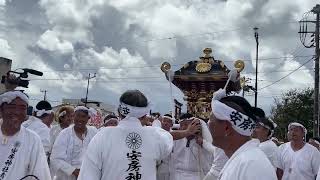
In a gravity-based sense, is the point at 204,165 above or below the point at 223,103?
below

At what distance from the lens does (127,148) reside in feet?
14.5

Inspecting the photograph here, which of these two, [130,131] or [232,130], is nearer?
[232,130]

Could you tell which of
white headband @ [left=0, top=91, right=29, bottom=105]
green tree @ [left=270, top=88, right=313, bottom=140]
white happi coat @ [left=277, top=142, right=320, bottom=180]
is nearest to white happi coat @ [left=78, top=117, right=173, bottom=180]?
white headband @ [left=0, top=91, right=29, bottom=105]

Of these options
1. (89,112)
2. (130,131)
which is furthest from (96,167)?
(89,112)

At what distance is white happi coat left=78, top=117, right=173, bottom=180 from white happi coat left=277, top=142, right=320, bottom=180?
13.2ft

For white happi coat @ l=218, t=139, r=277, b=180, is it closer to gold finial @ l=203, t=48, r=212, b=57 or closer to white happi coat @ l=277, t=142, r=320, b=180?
white happi coat @ l=277, t=142, r=320, b=180

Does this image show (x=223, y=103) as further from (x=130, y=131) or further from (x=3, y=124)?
(x=3, y=124)

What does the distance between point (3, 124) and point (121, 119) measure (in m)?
1.15

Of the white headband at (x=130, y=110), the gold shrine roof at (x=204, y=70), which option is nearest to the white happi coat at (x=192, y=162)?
the white headband at (x=130, y=110)

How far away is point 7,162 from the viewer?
4.25m

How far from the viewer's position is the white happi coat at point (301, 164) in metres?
7.86

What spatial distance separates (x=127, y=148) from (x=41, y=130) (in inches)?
107

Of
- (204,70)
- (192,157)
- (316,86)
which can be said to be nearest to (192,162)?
(192,157)

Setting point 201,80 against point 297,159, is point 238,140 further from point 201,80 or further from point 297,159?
point 201,80
